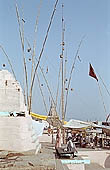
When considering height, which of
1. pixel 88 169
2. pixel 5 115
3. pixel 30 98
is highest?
pixel 30 98

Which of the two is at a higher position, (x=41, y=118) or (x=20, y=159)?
(x=41, y=118)

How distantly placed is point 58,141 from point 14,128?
8.16ft

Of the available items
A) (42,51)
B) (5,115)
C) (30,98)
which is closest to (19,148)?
(5,115)

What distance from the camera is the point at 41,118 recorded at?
11.3 metres

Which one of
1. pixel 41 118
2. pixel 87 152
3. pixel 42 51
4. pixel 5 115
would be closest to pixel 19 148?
pixel 5 115

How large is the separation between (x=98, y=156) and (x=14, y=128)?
3640mm

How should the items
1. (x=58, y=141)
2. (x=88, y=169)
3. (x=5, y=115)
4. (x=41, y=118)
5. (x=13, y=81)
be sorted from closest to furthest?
1. (x=5, y=115)
2. (x=13, y=81)
3. (x=88, y=169)
4. (x=58, y=141)
5. (x=41, y=118)

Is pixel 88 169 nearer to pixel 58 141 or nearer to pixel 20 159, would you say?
pixel 58 141

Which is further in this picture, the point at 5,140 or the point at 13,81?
the point at 13,81

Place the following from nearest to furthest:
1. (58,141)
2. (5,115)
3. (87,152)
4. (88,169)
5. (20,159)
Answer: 1. (20,159)
2. (5,115)
3. (88,169)
4. (58,141)
5. (87,152)

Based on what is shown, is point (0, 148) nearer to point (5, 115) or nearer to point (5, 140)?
point (5, 140)

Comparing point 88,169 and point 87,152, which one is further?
point 87,152

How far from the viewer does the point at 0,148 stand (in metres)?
3.88

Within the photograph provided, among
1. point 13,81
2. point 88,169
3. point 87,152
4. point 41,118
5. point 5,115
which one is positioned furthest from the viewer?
point 41,118
